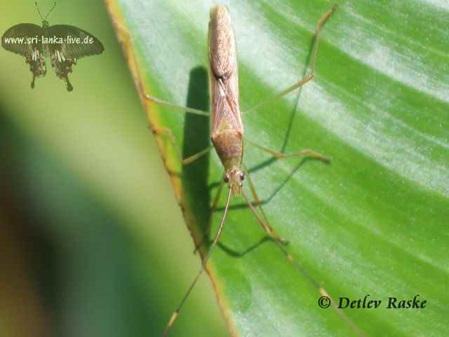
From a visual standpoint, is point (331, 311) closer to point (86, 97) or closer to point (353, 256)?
point (353, 256)

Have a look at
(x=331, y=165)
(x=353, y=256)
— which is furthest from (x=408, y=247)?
(x=331, y=165)

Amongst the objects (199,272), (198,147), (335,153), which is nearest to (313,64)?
(335,153)

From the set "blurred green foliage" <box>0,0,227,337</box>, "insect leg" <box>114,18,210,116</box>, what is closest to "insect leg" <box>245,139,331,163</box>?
"insect leg" <box>114,18,210,116</box>

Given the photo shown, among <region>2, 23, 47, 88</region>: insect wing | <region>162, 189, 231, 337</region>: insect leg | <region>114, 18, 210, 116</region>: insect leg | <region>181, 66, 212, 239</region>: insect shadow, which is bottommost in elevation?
<region>162, 189, 231, 337</region>: insect leg

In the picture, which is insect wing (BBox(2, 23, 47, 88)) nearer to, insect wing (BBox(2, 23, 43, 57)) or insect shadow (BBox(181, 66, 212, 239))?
insect wing (BBox(2, 23, 43, 57))

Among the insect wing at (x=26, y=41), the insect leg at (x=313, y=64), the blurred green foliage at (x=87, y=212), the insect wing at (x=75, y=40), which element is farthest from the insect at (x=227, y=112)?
the insect wing at (x=26, y=41)

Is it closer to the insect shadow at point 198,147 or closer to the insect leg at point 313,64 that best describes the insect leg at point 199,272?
the insect shadow at point 198,147
